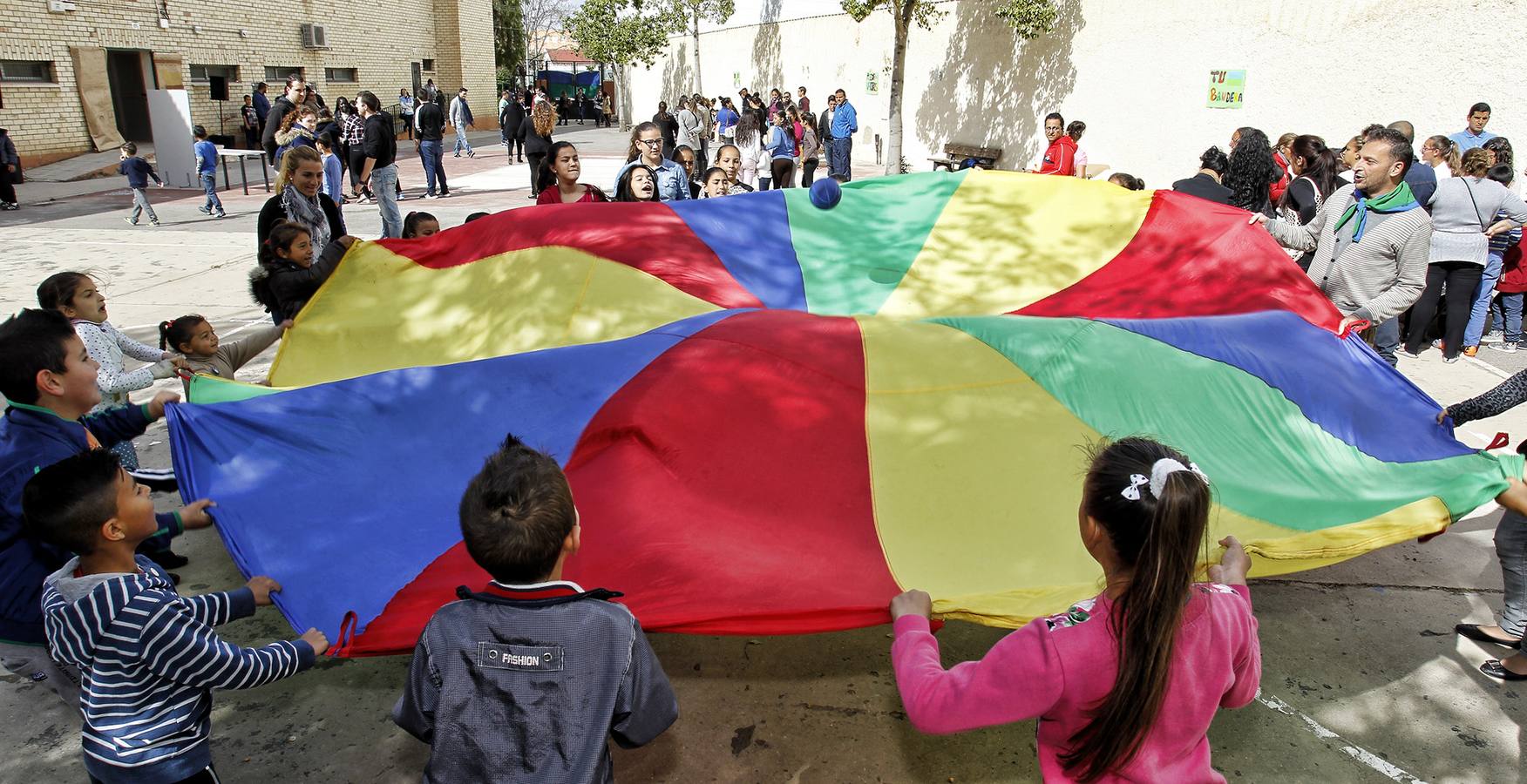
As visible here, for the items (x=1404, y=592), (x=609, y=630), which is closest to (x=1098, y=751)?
Result: (x=609, y=630)

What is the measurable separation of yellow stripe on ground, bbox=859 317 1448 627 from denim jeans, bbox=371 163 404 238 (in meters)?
8.20

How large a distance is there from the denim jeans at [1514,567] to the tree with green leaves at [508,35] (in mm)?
37177

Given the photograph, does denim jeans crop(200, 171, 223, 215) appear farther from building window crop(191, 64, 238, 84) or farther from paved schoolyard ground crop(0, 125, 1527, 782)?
paved schoolyard ground crop(0, 125, 1527, 782)

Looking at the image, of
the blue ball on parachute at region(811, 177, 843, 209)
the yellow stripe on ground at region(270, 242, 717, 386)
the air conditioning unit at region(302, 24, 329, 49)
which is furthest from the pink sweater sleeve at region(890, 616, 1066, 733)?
the air conditioning unit at region(302, 24, 329, 49)

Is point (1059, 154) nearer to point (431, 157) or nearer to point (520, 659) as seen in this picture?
point (431, 157)

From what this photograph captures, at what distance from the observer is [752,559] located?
2689 millimetres

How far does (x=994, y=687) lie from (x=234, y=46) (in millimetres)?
24037

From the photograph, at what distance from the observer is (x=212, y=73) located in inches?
811

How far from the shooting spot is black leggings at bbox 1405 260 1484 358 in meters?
6.90

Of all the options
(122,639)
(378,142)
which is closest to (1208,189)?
(122,639)

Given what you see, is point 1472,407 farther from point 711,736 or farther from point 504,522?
point 504,522

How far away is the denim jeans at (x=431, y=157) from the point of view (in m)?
14.0

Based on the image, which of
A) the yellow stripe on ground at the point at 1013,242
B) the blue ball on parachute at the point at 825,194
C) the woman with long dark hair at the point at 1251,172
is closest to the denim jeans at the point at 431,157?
the blue ball on parachute at the point at 825,194

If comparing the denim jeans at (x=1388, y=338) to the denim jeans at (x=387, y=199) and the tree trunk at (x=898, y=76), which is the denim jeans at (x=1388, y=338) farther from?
the tree trunk at (x=898, y=76)
